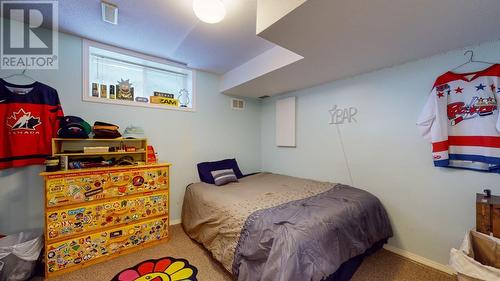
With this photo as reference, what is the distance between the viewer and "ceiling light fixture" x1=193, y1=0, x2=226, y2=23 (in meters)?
1.57

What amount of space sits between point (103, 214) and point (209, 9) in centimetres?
222

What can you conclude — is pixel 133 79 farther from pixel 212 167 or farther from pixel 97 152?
pixel 212 167

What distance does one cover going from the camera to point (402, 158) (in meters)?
2.18

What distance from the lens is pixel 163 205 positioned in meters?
2.39

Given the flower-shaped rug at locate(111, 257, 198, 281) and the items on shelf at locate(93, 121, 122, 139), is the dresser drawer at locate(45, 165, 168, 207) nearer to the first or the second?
the items on shelf at locate(93, 121, 122, 139)

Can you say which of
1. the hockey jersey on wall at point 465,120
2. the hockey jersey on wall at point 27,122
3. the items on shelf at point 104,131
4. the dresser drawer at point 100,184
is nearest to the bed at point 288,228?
the dresser drawer at point 100,184

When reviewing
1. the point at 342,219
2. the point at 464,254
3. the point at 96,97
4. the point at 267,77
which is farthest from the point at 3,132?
the point at 464,254

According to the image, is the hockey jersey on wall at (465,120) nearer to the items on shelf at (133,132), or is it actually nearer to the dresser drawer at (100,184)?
the dresser drawer at (100,184)

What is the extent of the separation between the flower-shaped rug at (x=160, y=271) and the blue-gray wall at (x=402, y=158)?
210 centimetres

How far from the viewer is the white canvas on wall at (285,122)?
3.33m

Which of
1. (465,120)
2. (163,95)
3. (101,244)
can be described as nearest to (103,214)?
(101,244)

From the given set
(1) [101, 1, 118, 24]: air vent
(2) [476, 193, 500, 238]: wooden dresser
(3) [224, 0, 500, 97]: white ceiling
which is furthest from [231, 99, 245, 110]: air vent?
(2) [476, 193, 500, 238]: wooden dresser

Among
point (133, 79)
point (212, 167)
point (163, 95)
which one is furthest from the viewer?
point (212, 167)

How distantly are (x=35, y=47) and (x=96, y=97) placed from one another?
27.5 inches
